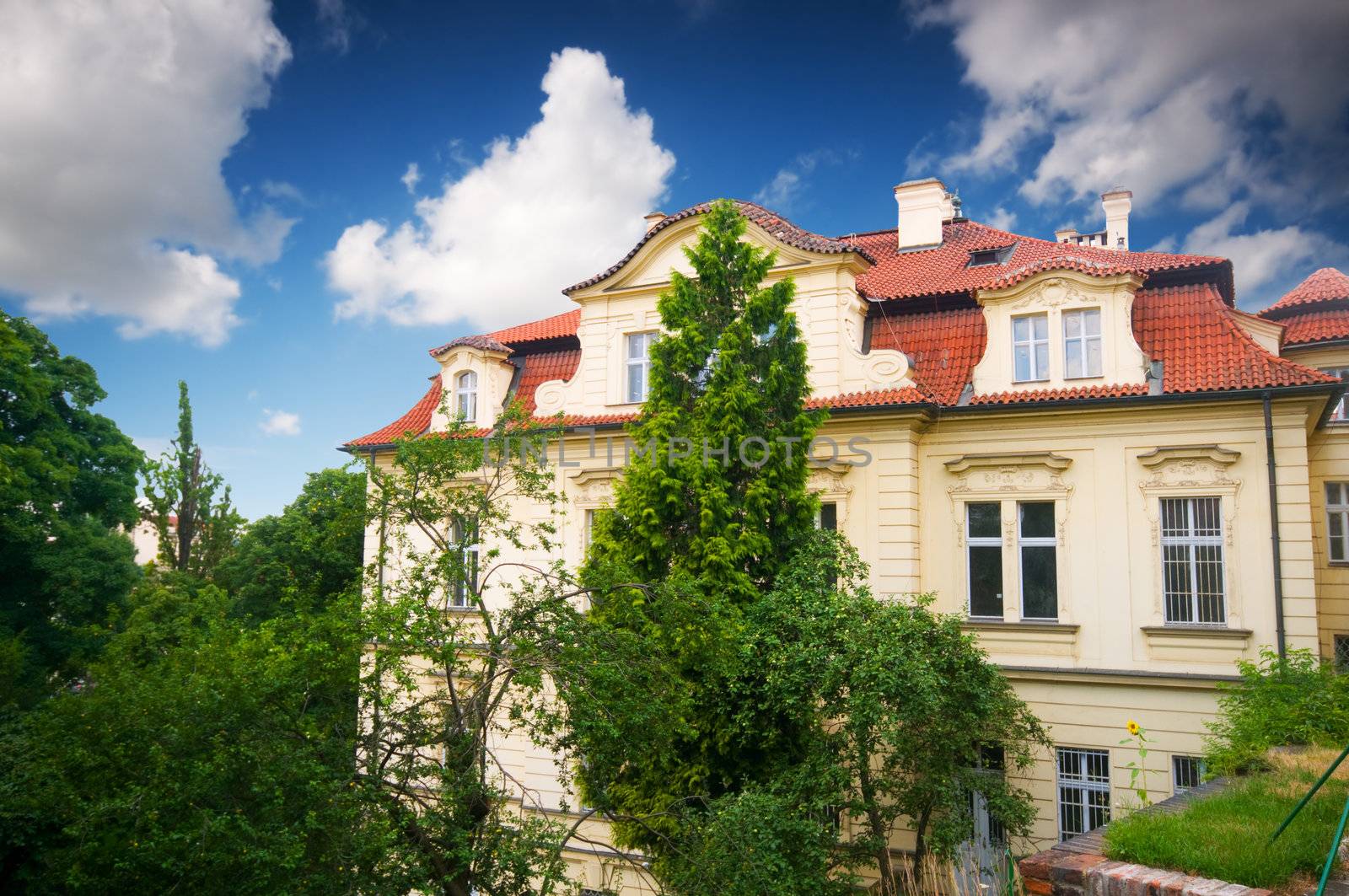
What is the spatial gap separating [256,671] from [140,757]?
1159 millimetres

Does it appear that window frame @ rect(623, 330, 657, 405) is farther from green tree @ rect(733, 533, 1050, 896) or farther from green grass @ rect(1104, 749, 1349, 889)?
green grass @ rect(1104, 749, 1349, 889)

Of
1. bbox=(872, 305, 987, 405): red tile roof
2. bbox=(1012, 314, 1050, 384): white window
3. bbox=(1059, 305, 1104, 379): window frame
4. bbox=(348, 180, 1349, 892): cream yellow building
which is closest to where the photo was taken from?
bbox=(348, 180, 1349, 892): cream yellow building

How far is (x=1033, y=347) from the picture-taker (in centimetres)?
1547

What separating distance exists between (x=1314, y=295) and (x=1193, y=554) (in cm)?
991

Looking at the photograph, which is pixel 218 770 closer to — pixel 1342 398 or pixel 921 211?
pixel 921 211

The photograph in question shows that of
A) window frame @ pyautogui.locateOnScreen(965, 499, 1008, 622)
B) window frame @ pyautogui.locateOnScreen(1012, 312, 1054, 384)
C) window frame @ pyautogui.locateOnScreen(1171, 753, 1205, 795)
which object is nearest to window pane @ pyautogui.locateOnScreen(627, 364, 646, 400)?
window frame @ pyautogui.locateOnScreen(965, 499, 1008, 622)

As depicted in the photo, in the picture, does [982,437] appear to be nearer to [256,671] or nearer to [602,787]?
[602,787]

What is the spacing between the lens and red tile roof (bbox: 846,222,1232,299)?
1524 centimetres

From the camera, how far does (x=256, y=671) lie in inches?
355

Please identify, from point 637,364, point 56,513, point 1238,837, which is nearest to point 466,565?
point 1238,837

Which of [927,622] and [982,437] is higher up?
[982,437]

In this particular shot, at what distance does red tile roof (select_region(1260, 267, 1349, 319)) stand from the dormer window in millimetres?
6839

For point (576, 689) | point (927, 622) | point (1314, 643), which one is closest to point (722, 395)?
point (927, 622)

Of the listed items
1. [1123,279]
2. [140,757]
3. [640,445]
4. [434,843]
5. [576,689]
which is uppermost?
[1123,279]
